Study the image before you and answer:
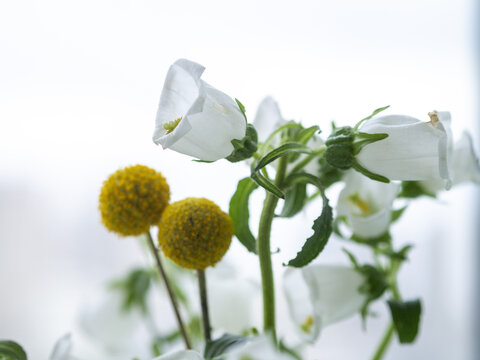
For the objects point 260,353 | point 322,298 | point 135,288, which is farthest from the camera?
point 135,288

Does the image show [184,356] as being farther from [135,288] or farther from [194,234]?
[135,288]

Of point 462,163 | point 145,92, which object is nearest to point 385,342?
point 462,163

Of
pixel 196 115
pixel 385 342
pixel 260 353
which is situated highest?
pixel 196 115

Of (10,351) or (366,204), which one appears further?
(366,204)

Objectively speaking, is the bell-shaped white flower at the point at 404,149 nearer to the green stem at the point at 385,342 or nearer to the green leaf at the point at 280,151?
the green leaf at the point at 280,151

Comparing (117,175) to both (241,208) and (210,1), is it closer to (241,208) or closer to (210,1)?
(241,208)

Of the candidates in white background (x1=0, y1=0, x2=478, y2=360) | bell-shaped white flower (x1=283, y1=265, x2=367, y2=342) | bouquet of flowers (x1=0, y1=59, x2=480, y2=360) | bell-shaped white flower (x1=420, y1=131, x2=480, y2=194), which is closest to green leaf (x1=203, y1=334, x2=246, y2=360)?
bouquet of flowers (x1=0, y1=59, x2=480, y2=360)

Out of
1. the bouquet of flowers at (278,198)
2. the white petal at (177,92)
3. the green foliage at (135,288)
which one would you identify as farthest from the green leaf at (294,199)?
the green foliage at (135,288)
